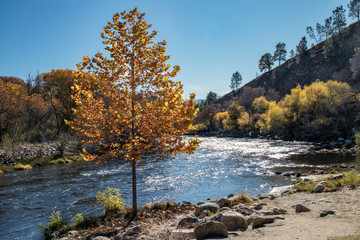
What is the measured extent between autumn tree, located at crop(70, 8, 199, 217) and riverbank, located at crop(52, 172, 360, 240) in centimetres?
260

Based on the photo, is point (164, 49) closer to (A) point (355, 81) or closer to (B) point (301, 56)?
(A) point (355, 81)

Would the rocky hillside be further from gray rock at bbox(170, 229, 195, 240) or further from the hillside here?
gray rock at bbox(170, 229, 195, 240)

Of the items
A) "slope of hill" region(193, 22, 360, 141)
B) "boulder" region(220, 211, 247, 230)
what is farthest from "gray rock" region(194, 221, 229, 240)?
"slope of hill" region(193, 22, 360, 141)

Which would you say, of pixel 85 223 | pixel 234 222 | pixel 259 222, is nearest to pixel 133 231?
pixel 85 223

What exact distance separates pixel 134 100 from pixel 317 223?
7324 millimetres

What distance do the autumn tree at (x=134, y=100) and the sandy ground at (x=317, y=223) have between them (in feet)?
11.6

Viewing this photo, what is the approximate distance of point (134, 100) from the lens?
9.45 m

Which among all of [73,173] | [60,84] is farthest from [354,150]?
[60,84]

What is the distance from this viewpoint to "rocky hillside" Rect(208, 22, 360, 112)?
87.1 meters

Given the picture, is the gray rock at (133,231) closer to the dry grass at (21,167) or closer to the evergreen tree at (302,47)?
the dry grass at (21,167)

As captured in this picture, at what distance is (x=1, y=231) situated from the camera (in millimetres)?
10688

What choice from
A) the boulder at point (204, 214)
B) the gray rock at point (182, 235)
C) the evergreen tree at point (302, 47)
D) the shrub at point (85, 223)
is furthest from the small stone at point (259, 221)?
the evergreen tree at point (302, 47)

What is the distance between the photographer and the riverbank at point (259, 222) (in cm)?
636

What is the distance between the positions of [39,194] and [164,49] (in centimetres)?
1433
